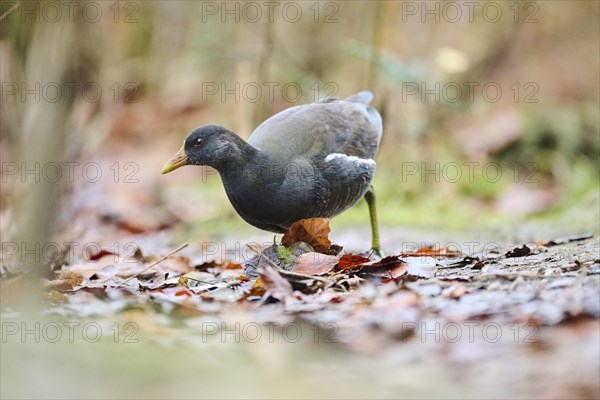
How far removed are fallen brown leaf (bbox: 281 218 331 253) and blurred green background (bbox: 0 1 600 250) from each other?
2467 millimetres

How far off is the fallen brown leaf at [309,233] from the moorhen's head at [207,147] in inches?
23.6

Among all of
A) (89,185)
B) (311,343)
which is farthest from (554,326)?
(89,185)

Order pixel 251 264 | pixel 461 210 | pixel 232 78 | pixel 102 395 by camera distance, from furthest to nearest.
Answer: pixel 232 78 < pixel 461 210 < pixel 251 264 < pixel 102 395

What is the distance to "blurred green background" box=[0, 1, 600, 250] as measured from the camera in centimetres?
913

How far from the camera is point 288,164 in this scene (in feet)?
16.8

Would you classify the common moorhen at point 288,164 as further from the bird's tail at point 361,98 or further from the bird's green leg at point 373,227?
the bird's tail at point 361,98

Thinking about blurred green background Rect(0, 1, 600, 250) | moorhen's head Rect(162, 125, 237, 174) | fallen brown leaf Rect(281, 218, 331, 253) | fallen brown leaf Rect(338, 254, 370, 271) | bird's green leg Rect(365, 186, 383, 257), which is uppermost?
blurred green background Rect(0, 1, 600, 250)

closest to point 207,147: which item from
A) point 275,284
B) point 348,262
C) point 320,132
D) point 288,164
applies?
point 288,164

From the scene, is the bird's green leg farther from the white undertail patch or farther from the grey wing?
the white undertail patch

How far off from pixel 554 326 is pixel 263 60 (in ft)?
21.6

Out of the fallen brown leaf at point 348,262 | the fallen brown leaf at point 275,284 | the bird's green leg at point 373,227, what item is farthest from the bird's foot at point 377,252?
the fallen brown leaf at point 275,284

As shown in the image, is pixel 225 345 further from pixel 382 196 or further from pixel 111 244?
pixel 382 196

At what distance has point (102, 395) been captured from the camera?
9.04 feet

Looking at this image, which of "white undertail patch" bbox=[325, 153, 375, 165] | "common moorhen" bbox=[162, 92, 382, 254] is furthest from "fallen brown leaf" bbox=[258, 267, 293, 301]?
"white undertail patch" bbox=[325, 153, 375, 165]
